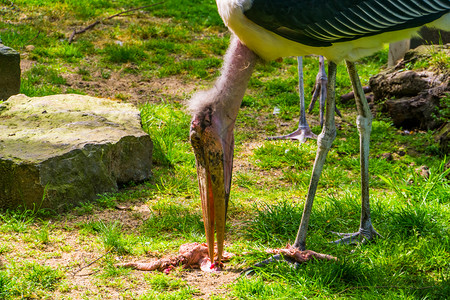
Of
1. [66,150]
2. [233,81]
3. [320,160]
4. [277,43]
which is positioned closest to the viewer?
[277,43]

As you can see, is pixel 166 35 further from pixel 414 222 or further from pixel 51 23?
pixel 414 222

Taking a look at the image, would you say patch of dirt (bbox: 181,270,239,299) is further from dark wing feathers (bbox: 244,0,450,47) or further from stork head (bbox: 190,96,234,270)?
dark wing feathers (bbox: 244,0,450,47)

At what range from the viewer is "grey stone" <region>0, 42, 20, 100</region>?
568 cm

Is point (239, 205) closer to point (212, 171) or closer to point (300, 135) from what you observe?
point (212, 171)

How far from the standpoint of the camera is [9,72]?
573cm

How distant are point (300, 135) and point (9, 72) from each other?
3.12 m

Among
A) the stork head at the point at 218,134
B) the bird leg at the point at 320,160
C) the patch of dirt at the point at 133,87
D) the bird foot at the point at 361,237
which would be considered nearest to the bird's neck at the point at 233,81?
the stork head at the point at 218,134

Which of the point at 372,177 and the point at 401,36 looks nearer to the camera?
the point at 401,36

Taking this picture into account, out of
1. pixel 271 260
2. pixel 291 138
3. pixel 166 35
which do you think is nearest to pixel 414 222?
pixel 271 260

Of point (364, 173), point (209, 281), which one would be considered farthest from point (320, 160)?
point (209, 281)

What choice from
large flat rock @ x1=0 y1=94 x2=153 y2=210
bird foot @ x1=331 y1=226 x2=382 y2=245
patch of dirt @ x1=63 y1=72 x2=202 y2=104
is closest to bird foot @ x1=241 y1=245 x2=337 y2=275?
bird foot @ x1=331 y1=226 x2=382 y2=245

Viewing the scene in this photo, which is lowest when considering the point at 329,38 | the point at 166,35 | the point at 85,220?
the point at 85,220

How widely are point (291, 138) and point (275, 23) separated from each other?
2.83 meters

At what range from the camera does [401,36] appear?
3.33 metres
